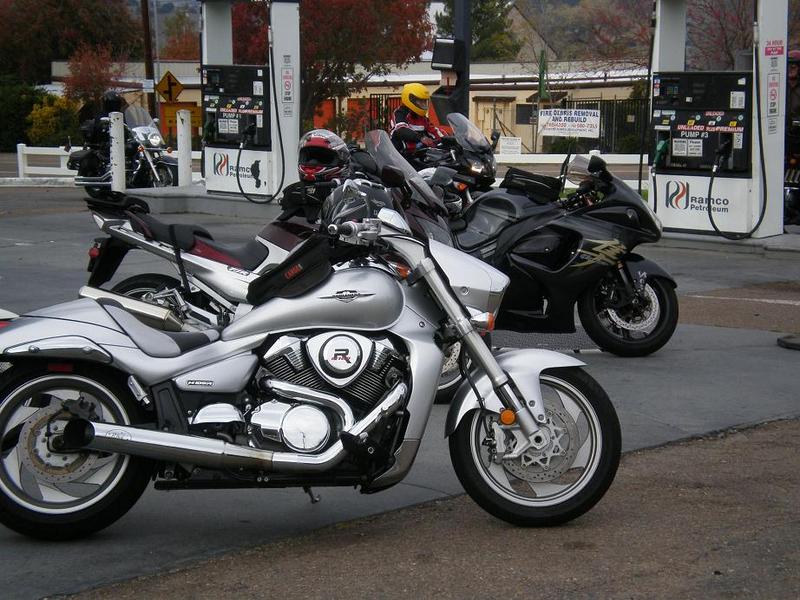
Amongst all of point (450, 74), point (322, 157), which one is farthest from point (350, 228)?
point (450, 74)

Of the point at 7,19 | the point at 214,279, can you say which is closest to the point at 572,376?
the point at 214,279

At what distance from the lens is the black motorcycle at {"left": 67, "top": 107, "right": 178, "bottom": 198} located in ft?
70.6

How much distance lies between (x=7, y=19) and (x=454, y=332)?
60.9 metres

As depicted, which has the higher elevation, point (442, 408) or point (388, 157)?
point (388, 157)

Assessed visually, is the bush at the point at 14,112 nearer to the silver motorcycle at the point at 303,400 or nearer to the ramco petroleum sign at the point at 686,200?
the ramco petroleum sign at the point at 686,200

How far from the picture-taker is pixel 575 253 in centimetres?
825

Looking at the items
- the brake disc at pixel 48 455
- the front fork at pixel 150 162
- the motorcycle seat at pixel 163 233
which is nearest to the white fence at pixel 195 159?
the front fork at pixel 150 162

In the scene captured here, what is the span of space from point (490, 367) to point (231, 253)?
3.01m

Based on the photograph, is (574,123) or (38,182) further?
(38,182)

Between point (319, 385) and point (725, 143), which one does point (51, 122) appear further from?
point (319, 385)

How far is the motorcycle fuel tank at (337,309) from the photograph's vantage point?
192 inches

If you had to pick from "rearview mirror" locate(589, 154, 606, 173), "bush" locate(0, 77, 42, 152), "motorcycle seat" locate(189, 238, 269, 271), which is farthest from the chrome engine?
"bush" locate(0, 77, 42, 152)

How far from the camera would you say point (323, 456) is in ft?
15.7

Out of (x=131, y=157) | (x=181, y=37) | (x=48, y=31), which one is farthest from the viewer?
(x=181, y=37)
